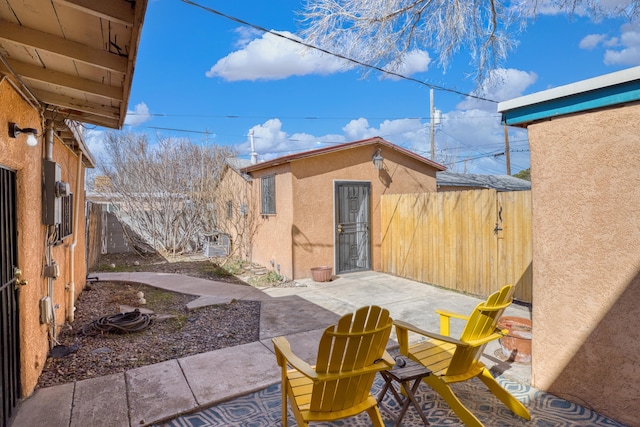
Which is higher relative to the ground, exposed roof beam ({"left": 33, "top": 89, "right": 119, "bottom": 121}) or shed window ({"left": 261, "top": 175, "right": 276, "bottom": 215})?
exposed roof beam ({"left": 33, "top": 89, "right": 119, "bottom": 121})

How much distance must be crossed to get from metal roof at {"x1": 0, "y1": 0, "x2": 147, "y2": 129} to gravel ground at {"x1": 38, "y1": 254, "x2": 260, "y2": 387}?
268 cm

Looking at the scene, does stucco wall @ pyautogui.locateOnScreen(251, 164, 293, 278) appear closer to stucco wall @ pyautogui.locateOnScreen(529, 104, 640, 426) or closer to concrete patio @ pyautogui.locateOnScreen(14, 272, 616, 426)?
concrete patio @ pyautogui.locateOnScreen(14, 272, 616, 426)

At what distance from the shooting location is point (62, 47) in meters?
2.45

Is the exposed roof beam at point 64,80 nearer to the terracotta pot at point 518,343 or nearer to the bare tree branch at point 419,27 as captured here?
the bare tree branch at point 419,27

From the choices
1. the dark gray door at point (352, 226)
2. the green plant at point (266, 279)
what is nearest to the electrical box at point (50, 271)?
the green plant at point (266, 279)

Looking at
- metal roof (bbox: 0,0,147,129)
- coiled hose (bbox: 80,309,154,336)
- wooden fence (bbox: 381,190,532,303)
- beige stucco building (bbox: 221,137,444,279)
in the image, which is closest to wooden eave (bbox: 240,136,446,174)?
beige stucco building (bbox: 221,137,444,279)

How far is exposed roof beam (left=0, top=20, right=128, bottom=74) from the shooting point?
223cm

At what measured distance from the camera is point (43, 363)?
3619 mm

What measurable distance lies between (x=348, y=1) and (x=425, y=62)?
221 centimetres

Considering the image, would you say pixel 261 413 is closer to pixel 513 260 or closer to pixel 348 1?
pixel 513 260

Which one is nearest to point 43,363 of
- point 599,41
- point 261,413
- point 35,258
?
point 35,258

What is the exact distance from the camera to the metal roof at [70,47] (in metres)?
2.00

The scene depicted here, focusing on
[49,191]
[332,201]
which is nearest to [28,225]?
[49,191]

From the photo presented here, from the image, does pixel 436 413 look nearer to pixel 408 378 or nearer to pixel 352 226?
pixel 408 378
